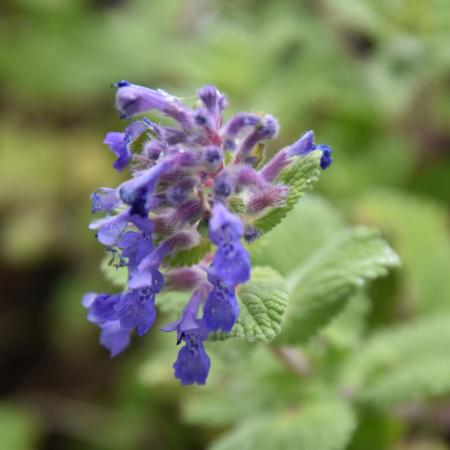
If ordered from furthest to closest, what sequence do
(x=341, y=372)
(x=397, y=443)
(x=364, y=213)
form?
(x=364, y=213) → (x=397, y=443) → (x=341, y=372)

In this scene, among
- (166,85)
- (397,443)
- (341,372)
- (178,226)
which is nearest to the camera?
(178,226)

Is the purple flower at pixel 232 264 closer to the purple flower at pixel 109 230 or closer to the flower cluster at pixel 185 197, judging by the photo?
the flower cluster at pixel 185 197

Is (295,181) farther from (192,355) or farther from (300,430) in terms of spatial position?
(300,430)

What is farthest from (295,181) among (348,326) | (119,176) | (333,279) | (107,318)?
(119,176)

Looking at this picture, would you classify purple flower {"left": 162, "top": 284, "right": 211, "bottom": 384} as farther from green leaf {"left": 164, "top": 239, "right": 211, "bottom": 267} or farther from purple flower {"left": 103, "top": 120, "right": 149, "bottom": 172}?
purple flower {"left": 103, "top": 120, "right": 149, "bottom": 172}

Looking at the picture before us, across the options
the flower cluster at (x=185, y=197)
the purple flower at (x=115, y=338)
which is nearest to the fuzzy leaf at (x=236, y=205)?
the flower cluster at (x=185, y=197)

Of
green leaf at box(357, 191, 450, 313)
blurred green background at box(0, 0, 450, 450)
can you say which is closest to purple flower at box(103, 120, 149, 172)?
blurred green background at box(0, 0, 450, 450)

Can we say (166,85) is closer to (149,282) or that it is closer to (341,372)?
(341,372)

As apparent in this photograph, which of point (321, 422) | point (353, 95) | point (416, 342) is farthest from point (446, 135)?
point (321, 422)
